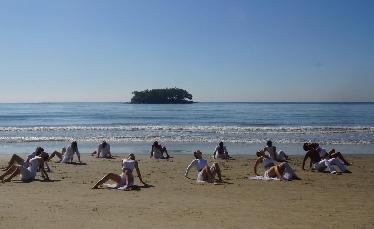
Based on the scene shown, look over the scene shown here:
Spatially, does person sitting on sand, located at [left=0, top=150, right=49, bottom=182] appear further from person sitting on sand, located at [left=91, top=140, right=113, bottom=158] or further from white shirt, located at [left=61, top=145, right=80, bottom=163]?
person sitting on sand, located at [left=91, top=140, right=113, bottom=158]

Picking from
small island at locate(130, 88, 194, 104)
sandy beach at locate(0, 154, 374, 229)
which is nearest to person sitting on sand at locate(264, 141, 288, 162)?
sandy beach at locate(0, 154, 374, 229)

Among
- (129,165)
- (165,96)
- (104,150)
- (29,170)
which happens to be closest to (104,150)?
(104,150)

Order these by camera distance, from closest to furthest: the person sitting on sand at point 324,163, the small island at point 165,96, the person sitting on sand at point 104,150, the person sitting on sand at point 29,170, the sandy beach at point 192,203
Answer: the sandy beach at point 192,203
the person sitting on sand at point 29,170
the person sitting on sand at point 324,163
the person sitting on sand at point 104,150
the small island at point 165,96

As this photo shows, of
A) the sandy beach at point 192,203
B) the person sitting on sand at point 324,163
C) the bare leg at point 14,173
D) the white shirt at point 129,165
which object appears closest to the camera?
the sandy beach at point 192,203

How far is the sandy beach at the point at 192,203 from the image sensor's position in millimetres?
8477

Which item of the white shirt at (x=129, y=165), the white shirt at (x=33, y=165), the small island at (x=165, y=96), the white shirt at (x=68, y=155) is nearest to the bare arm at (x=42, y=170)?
the white shirt at (x=33, y=165)

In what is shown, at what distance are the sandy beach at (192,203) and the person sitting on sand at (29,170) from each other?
46 cm

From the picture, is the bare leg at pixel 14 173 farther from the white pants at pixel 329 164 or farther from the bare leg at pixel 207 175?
the white pants at pixel 329 164

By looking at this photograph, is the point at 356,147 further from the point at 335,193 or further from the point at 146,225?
the point at 146,225

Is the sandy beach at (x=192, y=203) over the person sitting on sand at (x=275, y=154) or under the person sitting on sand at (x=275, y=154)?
under

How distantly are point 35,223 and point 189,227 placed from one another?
9.62ft

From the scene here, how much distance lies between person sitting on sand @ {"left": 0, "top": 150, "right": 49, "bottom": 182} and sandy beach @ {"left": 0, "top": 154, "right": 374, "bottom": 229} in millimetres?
457

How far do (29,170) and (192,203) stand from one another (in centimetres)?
656

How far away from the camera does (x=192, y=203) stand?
1045 cm
